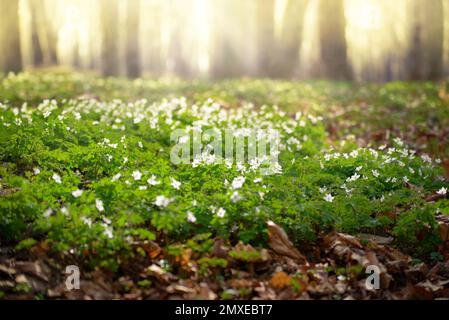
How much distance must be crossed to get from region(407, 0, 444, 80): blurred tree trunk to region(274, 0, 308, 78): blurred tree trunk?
4.74 m

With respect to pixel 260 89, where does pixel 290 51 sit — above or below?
above

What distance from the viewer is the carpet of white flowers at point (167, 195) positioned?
3.42 metres

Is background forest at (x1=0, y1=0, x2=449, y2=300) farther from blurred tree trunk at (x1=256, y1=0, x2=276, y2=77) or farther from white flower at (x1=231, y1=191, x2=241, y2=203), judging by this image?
blurred tree trunk at (x1=256, y1=0, x2=276, y2=77)

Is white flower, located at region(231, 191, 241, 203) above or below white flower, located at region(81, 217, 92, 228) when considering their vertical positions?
above

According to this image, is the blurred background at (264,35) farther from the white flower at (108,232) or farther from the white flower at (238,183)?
the white flower at (108,232)

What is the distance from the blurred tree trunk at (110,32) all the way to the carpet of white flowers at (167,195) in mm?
16352

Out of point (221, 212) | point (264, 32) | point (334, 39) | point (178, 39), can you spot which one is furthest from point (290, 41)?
point (178, 39)

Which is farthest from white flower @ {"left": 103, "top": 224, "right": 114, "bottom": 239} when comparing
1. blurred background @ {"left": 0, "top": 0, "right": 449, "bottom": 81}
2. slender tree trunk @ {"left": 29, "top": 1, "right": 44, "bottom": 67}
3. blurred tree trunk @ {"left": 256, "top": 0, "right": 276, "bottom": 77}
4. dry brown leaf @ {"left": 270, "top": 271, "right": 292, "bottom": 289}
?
slender tree trunk @ {"left": 29, "top": 1, "right": 44, "bottom": 67}

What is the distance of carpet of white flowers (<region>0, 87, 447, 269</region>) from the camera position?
3418mm

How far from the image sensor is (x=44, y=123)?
528 centimetres

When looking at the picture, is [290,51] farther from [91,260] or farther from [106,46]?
[91,260]
